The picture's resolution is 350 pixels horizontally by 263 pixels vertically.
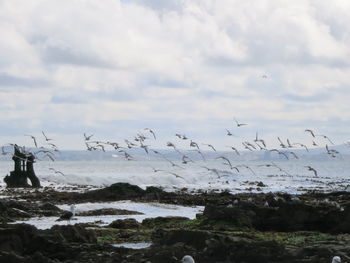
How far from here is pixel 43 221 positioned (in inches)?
1321

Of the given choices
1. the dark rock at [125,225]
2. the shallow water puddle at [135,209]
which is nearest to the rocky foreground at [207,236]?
the dark rock at [125,225]

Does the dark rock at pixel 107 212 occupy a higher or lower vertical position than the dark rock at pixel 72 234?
higher

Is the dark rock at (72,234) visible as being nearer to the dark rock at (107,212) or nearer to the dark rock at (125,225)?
the dark rock at (125,225)

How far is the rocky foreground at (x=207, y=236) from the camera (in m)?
18.6

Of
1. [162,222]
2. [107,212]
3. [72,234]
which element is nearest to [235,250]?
[72,234]

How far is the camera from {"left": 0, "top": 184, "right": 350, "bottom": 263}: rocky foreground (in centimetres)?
1864

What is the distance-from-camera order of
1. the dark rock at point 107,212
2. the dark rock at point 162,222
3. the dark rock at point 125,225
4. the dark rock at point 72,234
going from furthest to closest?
the dark rock at point 107,212 → the dark rock at point 162,222 → the dark rock at point 125,225 → the dark rock at point 72,234

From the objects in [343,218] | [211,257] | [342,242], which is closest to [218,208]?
[343,218]

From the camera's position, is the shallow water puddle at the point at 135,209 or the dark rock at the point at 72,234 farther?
the shallow water puddle at the point at 135,209

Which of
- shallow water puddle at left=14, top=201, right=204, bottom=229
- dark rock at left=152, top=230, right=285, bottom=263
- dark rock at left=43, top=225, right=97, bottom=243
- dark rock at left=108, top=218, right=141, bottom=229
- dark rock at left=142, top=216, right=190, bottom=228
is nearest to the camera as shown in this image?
dark rock at left=152, top=230, right=285, bottom=263

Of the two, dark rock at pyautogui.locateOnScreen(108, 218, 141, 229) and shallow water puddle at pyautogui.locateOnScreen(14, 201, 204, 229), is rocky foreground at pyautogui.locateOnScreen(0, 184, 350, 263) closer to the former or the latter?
dark rock at pyautogui.locateOnScreen(108, 218, 141, 229)

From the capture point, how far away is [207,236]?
65.4 ft

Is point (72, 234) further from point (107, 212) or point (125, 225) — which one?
point (107, 212)

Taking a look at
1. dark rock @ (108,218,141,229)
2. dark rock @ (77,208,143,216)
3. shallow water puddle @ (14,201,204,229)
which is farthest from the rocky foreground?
shallow water puddle @ (14,201,204,229)
